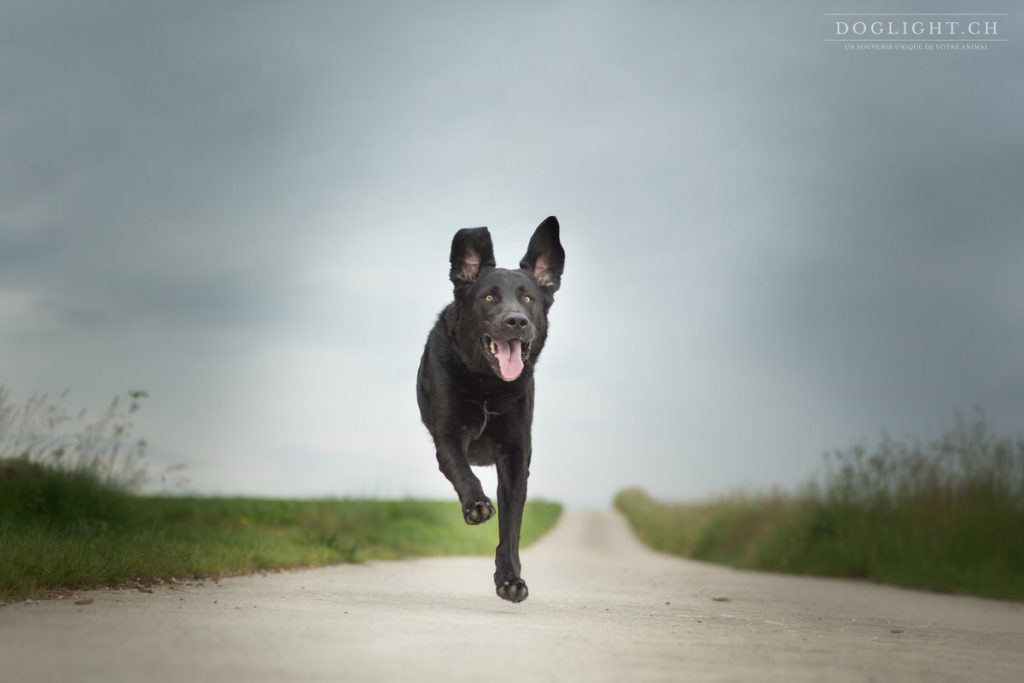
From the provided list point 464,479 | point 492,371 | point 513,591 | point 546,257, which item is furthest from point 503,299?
point 513,591

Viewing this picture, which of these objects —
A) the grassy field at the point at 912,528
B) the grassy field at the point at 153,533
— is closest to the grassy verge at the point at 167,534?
the grassy field at the point at 153,533

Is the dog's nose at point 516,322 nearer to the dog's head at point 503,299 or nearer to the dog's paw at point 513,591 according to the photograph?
the dog's head at point 503,299

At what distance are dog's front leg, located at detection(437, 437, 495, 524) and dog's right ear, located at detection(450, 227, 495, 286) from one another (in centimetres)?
111

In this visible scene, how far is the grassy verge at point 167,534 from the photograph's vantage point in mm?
5977

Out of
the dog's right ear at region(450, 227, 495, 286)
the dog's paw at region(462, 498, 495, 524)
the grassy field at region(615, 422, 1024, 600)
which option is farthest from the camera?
the grassy field at region(615, 422, 1024, 600)

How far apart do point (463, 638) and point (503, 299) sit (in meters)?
2.34

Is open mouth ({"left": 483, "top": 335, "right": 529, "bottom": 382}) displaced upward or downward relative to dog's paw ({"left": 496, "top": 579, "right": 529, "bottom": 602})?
upward

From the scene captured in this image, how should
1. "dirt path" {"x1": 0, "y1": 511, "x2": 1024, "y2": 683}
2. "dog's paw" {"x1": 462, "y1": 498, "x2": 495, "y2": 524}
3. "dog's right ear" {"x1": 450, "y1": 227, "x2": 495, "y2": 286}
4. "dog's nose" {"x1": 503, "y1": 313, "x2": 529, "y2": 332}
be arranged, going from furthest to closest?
"dog's right ear" {"x1": 450, "y1": 227, "x2": 495, "y2": 286}
"dog's nose" {"x1": 503, "y1": 313, "x2": 529, "y2": 332}
"dog's paw" {"x1": 462, "y1": 498, "x2": 495, "y2": 524}
"dirt path" {"x1": 0, "y1": 511, "x2": 1024, "y2": 683}

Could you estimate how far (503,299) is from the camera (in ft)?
18.8

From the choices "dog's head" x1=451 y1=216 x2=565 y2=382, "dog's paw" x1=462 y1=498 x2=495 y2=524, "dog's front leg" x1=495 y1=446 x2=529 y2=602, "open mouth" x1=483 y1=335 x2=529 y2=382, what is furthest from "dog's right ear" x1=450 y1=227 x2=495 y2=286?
"dog's paw" x1=462 y1=498 x2=495 y2=524

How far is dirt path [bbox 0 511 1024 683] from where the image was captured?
334cm

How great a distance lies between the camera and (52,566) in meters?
5.74

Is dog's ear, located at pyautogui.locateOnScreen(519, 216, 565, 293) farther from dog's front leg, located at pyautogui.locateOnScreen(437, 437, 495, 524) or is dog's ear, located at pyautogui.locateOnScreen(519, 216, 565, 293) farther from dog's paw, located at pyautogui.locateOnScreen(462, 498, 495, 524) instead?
dog's paw, located at pyautogui.locateOnScreen(462, 498, 495, 524)

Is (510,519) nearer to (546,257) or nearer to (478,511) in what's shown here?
(478,511)
